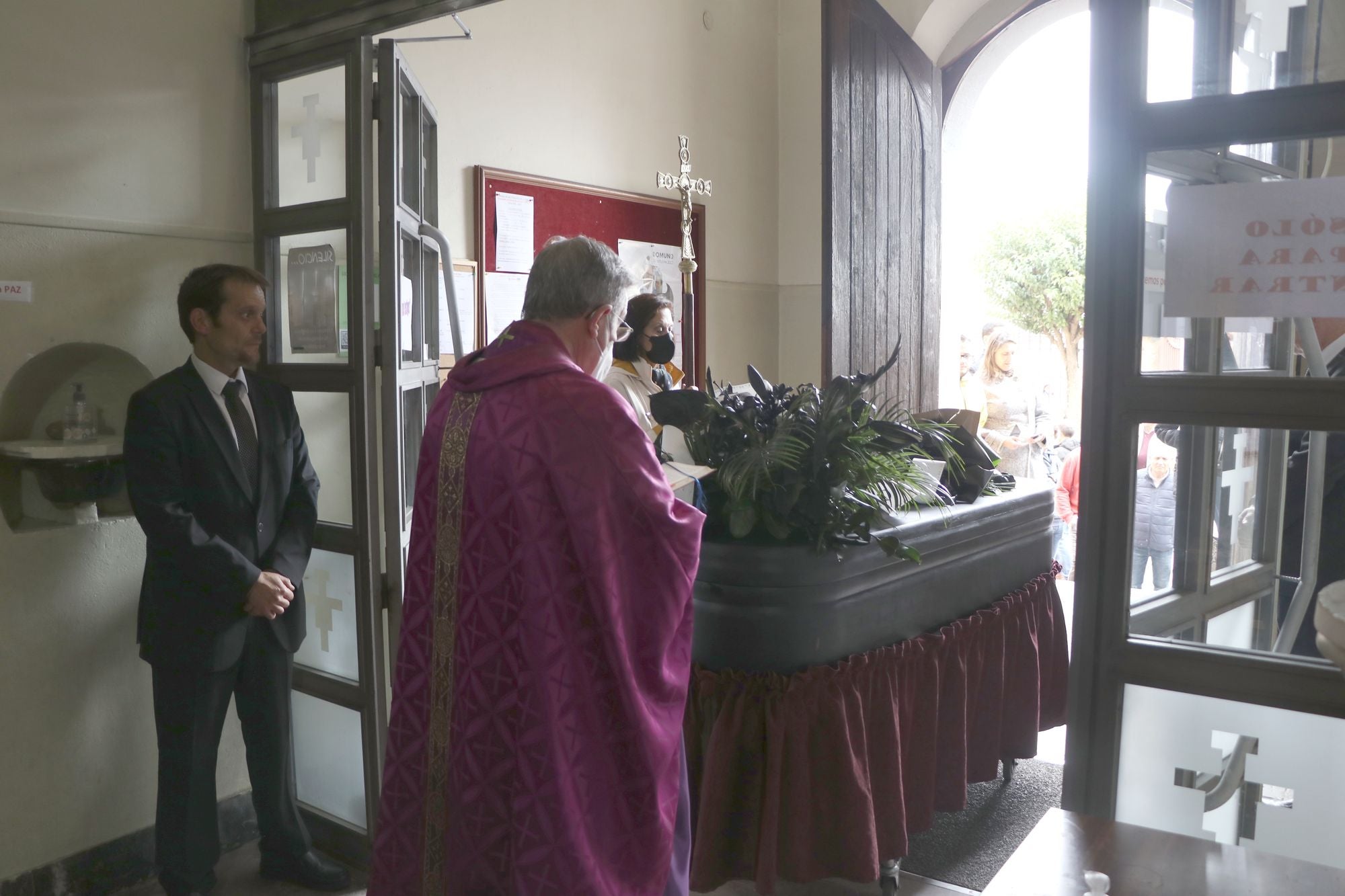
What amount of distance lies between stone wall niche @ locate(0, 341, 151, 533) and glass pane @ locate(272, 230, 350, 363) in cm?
41

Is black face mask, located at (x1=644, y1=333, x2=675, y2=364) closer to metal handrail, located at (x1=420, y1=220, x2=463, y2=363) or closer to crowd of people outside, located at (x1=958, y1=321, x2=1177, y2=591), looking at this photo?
metal handrail, located at (x1=420, y1=220, x2=463, y2=363)

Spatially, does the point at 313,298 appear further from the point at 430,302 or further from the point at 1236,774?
the point at 1236,774

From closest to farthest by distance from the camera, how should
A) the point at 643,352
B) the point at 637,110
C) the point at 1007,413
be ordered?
the point at 643,352
the point at 637,110
the point at 1007,413

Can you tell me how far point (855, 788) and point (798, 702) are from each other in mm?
260

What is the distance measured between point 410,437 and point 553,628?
1.27 m

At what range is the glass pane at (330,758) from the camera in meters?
2.98

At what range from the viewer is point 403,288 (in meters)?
2.93

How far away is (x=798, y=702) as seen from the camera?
8.03ft

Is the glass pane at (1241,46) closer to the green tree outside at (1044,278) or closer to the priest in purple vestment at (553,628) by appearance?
the priest in purple vestment at (553,628)

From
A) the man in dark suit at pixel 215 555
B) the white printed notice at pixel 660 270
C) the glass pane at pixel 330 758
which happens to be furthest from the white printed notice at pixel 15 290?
the white printed notice at pixel 660 270

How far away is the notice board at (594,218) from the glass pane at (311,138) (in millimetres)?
1323

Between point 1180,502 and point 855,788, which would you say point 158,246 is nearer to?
point 855,788

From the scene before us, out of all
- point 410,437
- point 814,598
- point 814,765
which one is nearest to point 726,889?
point 814,765

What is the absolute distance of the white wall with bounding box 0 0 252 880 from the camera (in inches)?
104
